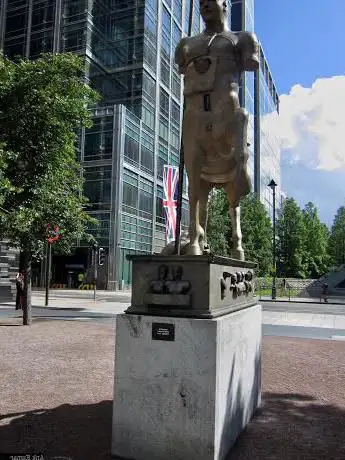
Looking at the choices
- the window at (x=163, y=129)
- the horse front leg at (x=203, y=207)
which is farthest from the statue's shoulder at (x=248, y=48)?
the window at (x=163, y=129)

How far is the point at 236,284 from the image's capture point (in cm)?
520

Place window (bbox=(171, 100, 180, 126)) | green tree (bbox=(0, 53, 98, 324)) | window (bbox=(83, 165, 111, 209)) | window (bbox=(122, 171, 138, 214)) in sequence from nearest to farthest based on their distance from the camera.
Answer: green tree (bbox=(0, 53, 98, 324)) < window (bbox=(83, 165, 111, 209)) < window (bbox=(122, 171, 138, 214)) < window (bbox=(171, 100, 180, 126))

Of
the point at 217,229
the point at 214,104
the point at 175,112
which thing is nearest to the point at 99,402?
the point at 214,104

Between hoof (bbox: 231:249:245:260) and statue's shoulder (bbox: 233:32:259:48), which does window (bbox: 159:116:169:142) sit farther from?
statue's shoulder (bbox: 233:32:259:48)

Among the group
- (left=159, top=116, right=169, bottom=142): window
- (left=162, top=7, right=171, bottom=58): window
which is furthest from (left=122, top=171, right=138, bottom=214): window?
(left=162, top=7, right=171, bottom=58): window

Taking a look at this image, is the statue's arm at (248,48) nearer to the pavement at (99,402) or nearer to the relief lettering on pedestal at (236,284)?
the relief lettering on pedestal at (236,284)

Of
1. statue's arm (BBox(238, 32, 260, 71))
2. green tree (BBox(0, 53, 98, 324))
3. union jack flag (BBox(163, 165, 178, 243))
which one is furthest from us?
union jack flag (BBox(163, 165, 178, 243))

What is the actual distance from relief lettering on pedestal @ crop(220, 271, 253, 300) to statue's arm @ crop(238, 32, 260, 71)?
2.40 m

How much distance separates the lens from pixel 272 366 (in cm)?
897

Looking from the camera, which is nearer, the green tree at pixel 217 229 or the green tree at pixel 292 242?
the green tree at pixel 217 229

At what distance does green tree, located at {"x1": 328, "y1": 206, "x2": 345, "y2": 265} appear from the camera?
79.1 m

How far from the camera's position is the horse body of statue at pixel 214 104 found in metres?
5.16

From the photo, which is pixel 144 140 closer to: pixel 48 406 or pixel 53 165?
pixel 53 165

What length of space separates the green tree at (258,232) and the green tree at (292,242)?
879 cm
